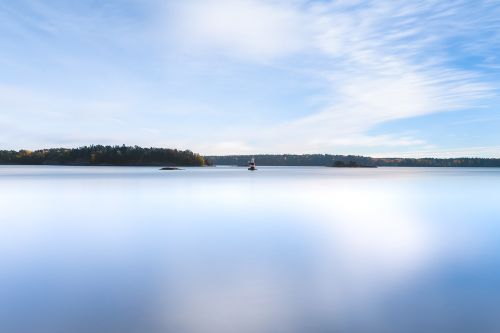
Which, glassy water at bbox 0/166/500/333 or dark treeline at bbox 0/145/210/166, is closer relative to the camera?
glassy water at bbox 0/166/500/333

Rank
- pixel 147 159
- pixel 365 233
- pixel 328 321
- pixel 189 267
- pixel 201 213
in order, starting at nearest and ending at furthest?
1. pixel 328 321
2. pixel 189 267
3. pixel 365 233
4. pixel 201 213
5. pixel 147 159

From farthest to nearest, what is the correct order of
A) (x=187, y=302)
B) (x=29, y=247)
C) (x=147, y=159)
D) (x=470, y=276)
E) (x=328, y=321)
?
1. (x=147, y=159)
2. (x=29, y=247)
3. (x=470, y=276)
4. (x=187, y=302)
5. (x=328, y=321)

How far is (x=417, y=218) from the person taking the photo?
18.3m

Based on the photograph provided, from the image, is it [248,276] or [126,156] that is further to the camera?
[126,156]

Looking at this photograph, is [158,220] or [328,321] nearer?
[328,321]

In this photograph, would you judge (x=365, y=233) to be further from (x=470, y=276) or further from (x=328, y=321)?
(x=328, y=321)

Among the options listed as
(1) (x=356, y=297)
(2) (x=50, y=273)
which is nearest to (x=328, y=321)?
(1) (x=356, y=297)

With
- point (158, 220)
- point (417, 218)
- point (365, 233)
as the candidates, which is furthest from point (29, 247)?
point (417, 218)

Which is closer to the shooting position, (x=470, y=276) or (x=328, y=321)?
(x=328, y=321)

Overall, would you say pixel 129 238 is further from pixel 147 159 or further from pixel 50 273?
pixel 147 159

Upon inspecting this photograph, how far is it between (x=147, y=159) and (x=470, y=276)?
174395 mm

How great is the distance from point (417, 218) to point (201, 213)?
10775 mm

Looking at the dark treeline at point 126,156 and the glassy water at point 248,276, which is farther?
the dark treeline at point 126,156

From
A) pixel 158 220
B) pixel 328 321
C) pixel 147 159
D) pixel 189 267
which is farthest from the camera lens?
pixel 147 159
